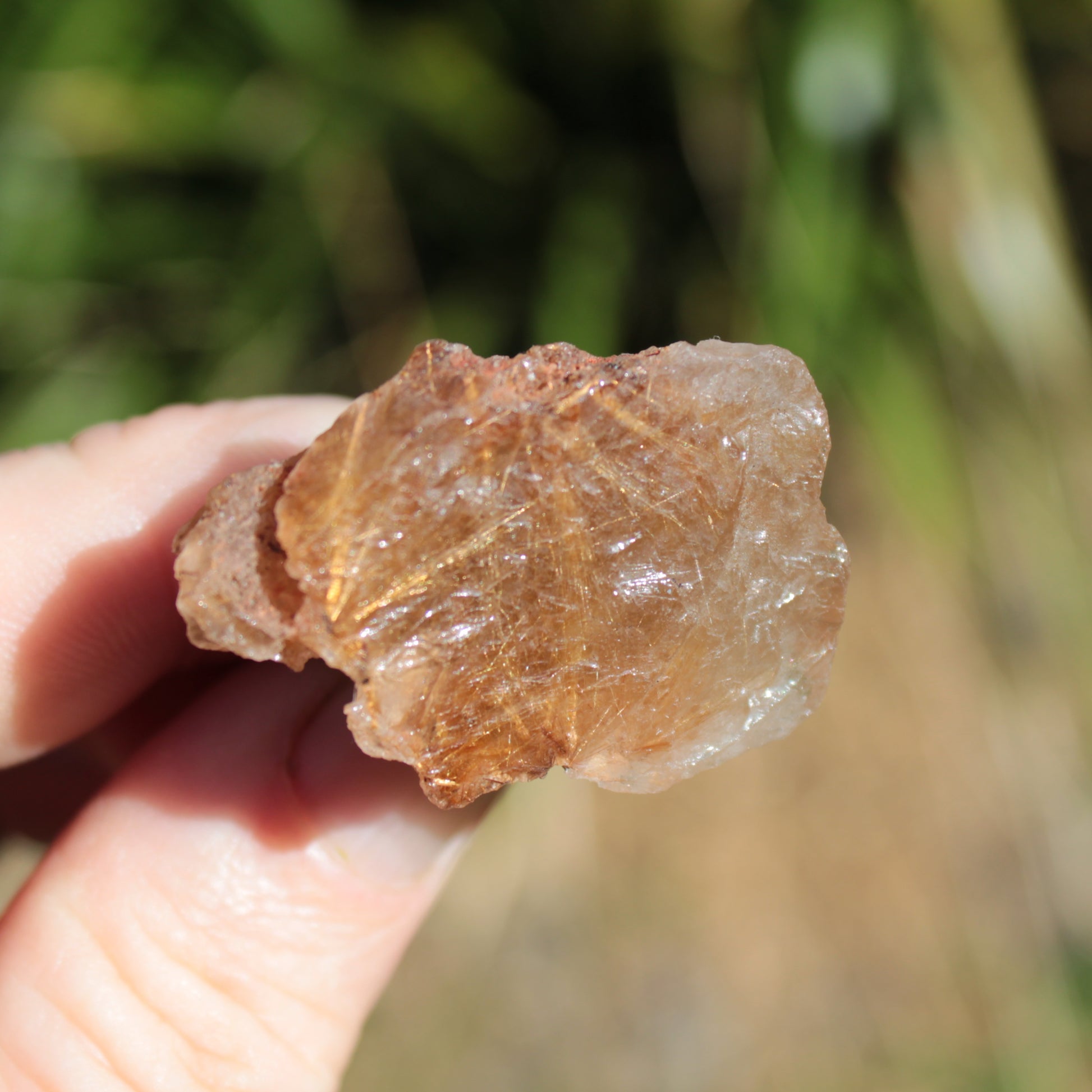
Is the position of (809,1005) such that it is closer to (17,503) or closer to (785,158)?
(785,158)

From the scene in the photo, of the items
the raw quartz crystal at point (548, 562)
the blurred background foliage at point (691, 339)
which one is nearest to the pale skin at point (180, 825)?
the raw quartz crystal at point (548, 562)

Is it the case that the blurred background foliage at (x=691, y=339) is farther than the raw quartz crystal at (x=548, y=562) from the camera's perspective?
Yes

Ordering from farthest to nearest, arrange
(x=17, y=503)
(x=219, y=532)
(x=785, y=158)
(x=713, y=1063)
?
1. (x=713, y=1063)
2. (x=785, y=158)
3. (x=17, y=503)
4. (x=219, y=532)

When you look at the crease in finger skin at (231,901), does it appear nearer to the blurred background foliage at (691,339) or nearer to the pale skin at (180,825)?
the pale skin at (180,825)

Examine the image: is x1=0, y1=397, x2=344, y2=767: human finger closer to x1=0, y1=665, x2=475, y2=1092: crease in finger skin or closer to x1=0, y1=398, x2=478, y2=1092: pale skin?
x1=0, y1=398, x2=478, y2=1092: pale skin

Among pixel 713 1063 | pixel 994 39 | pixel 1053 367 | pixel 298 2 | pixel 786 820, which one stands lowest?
pixel 713 1063

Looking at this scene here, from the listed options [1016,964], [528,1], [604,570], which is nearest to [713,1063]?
[1016,964]

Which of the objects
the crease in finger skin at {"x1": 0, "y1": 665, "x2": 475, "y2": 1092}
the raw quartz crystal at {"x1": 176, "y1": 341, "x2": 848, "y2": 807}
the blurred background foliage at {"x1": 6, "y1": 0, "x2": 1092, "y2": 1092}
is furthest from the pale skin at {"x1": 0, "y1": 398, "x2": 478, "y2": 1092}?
the blurred background foliage at {"x1": 6, "y1": 0, "x2": 1092, "y2": 1092}
